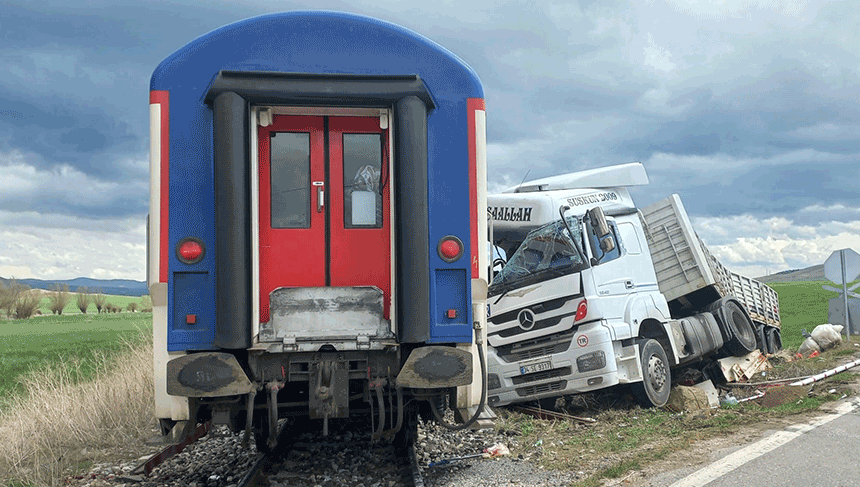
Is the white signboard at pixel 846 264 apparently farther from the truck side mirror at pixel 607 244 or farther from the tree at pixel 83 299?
the tree at pixel 83 299

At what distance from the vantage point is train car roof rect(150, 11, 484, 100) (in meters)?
5.41

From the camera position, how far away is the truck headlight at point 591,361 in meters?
8.70

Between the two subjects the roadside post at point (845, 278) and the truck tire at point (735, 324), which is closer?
the truck tire at point (735, 324)

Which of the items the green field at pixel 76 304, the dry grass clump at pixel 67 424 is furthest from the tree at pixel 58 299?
the dry grass clump at pixel 67 424

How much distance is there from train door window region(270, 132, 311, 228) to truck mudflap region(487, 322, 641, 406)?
4.59 metres

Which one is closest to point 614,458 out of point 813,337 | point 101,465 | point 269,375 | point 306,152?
point 269,375

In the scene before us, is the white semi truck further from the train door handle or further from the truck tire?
the train door handle

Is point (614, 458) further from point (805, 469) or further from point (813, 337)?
point (813, 337)

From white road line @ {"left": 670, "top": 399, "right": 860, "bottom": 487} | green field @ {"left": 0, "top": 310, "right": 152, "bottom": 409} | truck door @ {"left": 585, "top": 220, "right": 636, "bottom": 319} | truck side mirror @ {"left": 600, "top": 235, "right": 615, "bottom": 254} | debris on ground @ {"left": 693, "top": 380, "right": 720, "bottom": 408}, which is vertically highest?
truck side mirror @ {"left": 600, "top": 235, "right": 615, "bottom": 254}

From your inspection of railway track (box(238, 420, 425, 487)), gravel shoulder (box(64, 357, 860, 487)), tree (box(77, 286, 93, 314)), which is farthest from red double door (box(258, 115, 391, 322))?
tree (box(77, 286, 93, 314))

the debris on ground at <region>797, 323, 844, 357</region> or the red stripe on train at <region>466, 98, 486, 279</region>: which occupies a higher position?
the red stripe on train at <region>466, 98, 486, 279</region>

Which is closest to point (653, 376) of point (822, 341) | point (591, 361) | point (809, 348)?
point (591, 361)

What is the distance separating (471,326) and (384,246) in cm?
97

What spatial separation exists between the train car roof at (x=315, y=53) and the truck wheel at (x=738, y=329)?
8.04 meters
